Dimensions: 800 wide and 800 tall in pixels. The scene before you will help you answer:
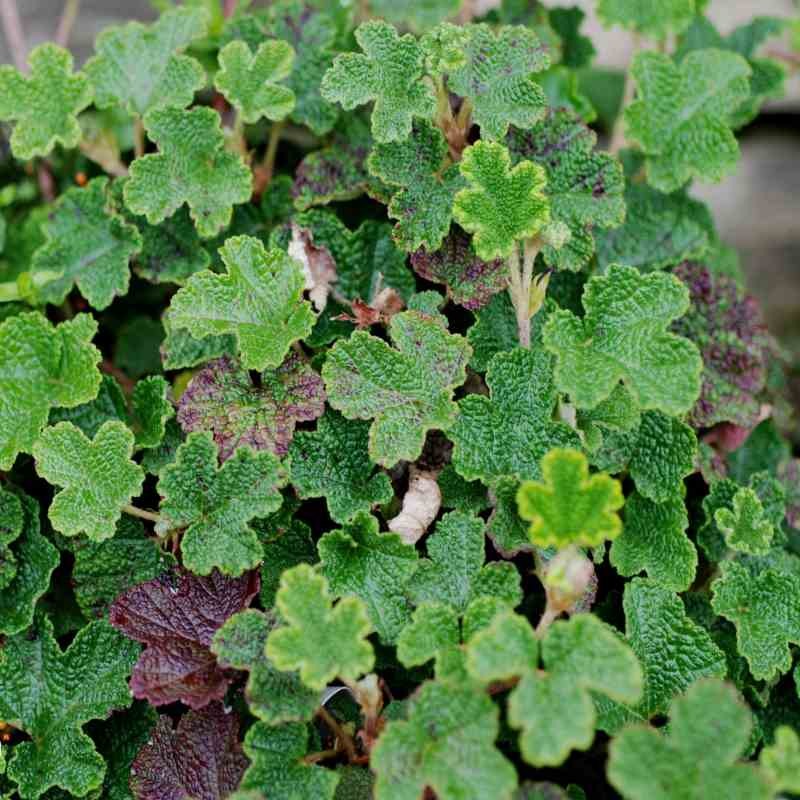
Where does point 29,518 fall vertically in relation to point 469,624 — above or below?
below

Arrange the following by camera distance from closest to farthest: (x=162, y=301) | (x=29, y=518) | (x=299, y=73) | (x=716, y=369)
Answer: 1. (x=29, y=518)
2. (x=716, y=369)
3. (x=299, y=73)
4. (x=162, y=301)

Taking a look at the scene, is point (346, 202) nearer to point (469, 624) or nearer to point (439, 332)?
point (439, 332)

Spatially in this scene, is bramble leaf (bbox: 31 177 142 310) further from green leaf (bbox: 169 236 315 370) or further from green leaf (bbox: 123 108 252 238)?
green leaf (bbox: 169 236 315 370)

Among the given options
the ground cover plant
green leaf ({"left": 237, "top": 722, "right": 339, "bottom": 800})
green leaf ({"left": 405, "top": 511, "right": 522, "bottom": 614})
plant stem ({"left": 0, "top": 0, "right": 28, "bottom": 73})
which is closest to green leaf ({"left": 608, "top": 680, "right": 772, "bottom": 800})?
the ground cover plant

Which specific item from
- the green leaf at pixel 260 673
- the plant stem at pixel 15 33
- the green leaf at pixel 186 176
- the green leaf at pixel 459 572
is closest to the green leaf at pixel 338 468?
the green leaf at pixel 459 572

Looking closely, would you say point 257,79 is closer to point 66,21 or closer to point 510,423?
point 510,423

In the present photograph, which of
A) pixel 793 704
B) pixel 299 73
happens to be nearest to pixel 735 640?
pixel 793 704

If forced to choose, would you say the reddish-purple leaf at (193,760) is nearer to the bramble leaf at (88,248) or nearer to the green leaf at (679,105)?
the bramble leaf at (88,248)
